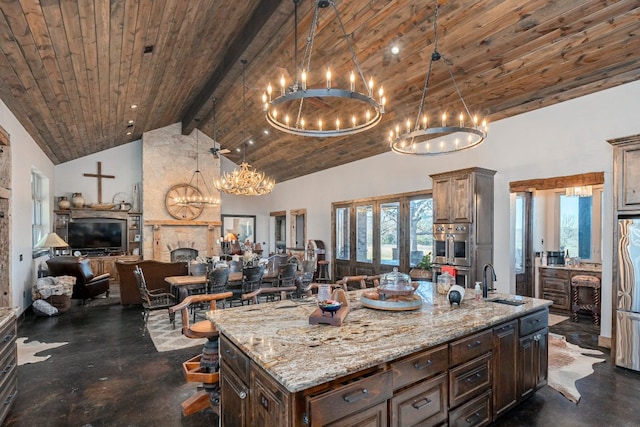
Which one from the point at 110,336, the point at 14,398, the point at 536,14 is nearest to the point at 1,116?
the point at 110,336

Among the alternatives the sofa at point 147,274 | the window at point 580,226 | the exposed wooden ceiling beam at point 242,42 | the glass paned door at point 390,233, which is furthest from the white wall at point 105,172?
the window at point 580,226

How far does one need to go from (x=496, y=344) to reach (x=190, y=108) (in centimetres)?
895

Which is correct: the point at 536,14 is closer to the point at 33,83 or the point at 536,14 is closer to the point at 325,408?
the point at 325,408

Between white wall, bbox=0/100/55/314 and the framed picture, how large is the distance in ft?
20.2

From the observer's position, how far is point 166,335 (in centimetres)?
509

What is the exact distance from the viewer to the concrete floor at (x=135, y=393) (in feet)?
9.46

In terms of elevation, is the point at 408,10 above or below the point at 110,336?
above

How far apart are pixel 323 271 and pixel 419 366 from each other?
825 centimetres

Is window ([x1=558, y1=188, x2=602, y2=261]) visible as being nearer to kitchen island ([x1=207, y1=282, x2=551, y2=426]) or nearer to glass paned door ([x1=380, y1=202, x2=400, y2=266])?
glass paned door ([x1=380, y1=202, x2=400, y2=266])

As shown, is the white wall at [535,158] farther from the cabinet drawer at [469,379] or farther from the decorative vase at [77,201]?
the decorative vase at [77,201]

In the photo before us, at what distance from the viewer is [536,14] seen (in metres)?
Answer: 3.79

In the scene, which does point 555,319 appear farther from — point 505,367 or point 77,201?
point 77,201

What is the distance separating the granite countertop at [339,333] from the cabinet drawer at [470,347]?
0.08 m

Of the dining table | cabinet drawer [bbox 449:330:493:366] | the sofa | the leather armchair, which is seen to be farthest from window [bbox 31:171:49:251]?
cabinet drawer [bbox 449:330:493:366]
